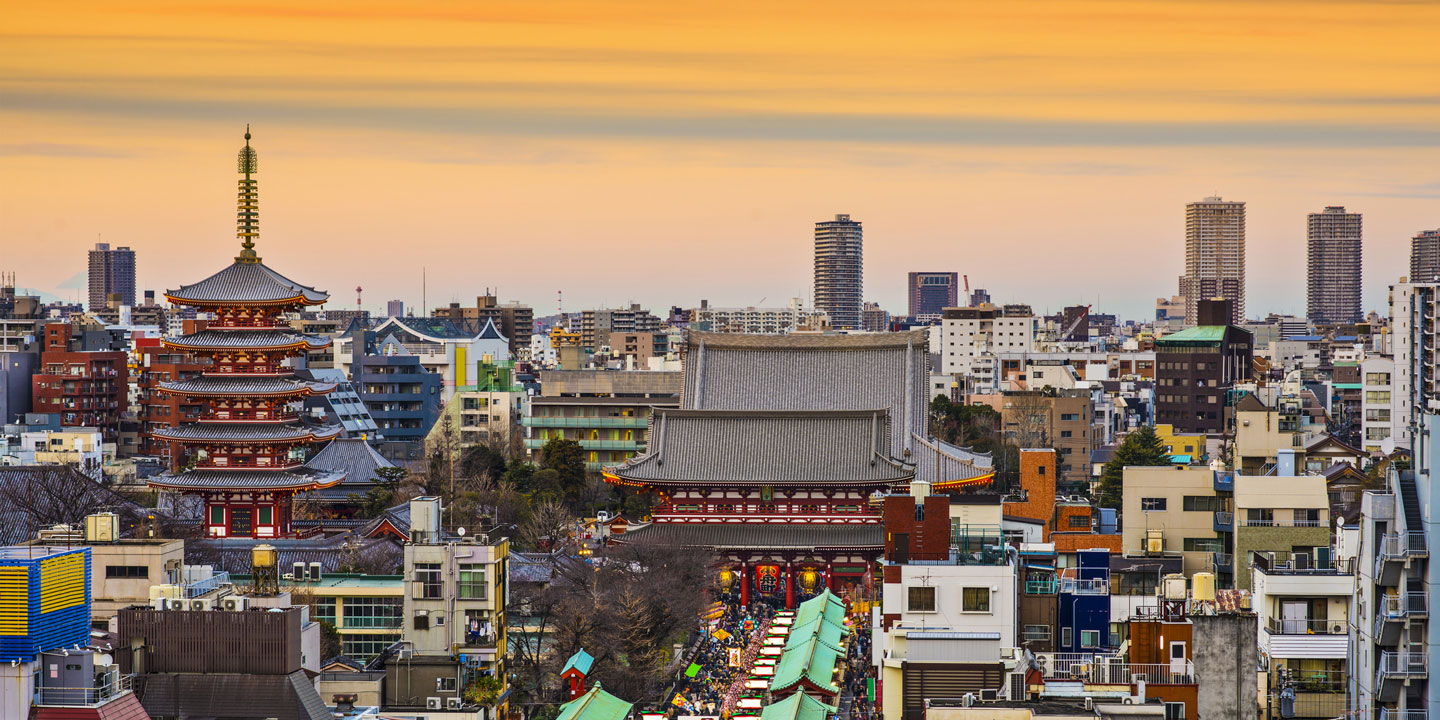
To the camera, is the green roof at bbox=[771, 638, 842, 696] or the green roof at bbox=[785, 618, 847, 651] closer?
the green roof at bbox=[771, 638, 842, 696]

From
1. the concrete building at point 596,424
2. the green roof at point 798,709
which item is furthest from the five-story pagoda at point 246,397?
the green roof at point 798,709

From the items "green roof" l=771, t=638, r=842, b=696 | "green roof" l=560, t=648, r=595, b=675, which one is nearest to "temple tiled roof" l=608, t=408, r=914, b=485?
"green roof" l=771, t=638, r=842, b=696

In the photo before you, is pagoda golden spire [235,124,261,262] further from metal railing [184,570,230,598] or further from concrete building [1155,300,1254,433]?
concrete building [1155,300,1254,433]

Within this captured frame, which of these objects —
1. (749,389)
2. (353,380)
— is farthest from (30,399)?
(749,389)

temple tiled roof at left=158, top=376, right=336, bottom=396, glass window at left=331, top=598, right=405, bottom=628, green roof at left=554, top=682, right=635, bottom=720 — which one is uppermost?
temple tiled roof at left=158, top=376, right=336, bottom=396

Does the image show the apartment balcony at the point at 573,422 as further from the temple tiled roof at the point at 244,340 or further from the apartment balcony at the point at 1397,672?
the apartment balcony at the point at 1397,672

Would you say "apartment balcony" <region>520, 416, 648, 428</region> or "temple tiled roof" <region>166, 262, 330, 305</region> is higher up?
"temple tiled roof" <region>166, 262, 330, 305</region>
